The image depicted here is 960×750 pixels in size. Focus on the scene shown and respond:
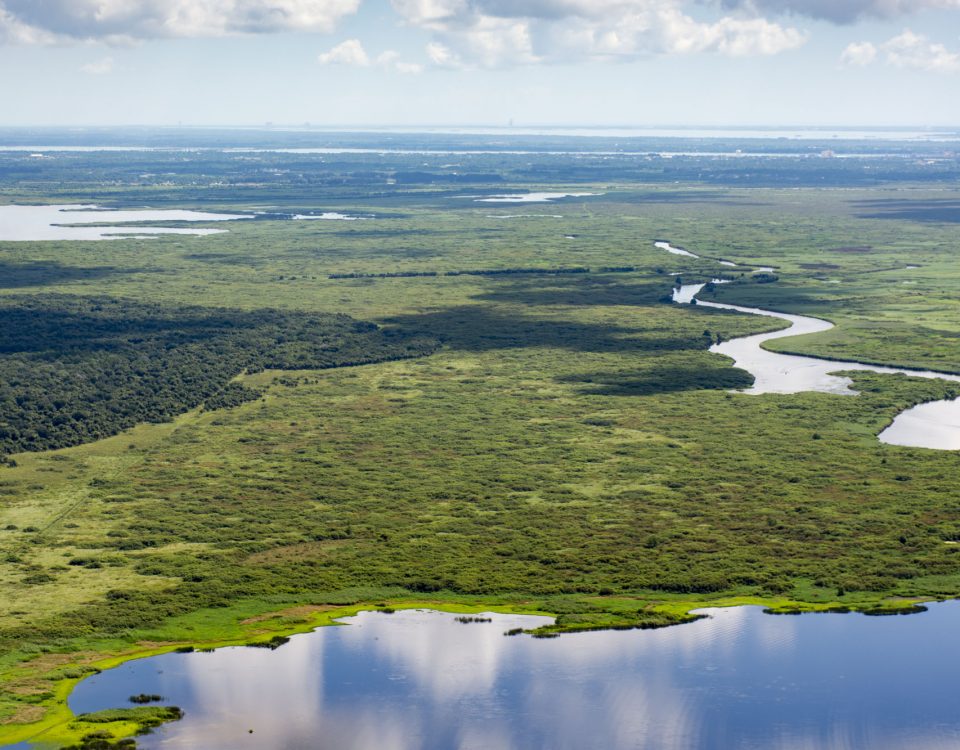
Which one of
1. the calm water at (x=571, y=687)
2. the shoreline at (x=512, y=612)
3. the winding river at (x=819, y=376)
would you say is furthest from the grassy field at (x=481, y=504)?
the calm water at (x=571, y=687)

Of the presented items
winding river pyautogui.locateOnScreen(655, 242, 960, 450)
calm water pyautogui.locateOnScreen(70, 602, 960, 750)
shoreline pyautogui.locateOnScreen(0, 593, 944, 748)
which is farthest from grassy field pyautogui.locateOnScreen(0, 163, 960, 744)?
calm water pyautogui.locateOnScreen(70, 602, 960, 750)

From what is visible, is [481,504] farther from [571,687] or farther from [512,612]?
[571,687]

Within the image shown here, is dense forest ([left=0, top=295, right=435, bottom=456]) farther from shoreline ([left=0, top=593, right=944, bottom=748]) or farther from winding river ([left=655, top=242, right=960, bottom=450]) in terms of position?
shoreline ([left=0, top=593, right=944, bottom=748])

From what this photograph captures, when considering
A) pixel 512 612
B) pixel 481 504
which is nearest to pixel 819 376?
pixel 481 504

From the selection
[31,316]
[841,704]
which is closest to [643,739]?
[841,704]

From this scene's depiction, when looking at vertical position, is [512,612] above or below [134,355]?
below
